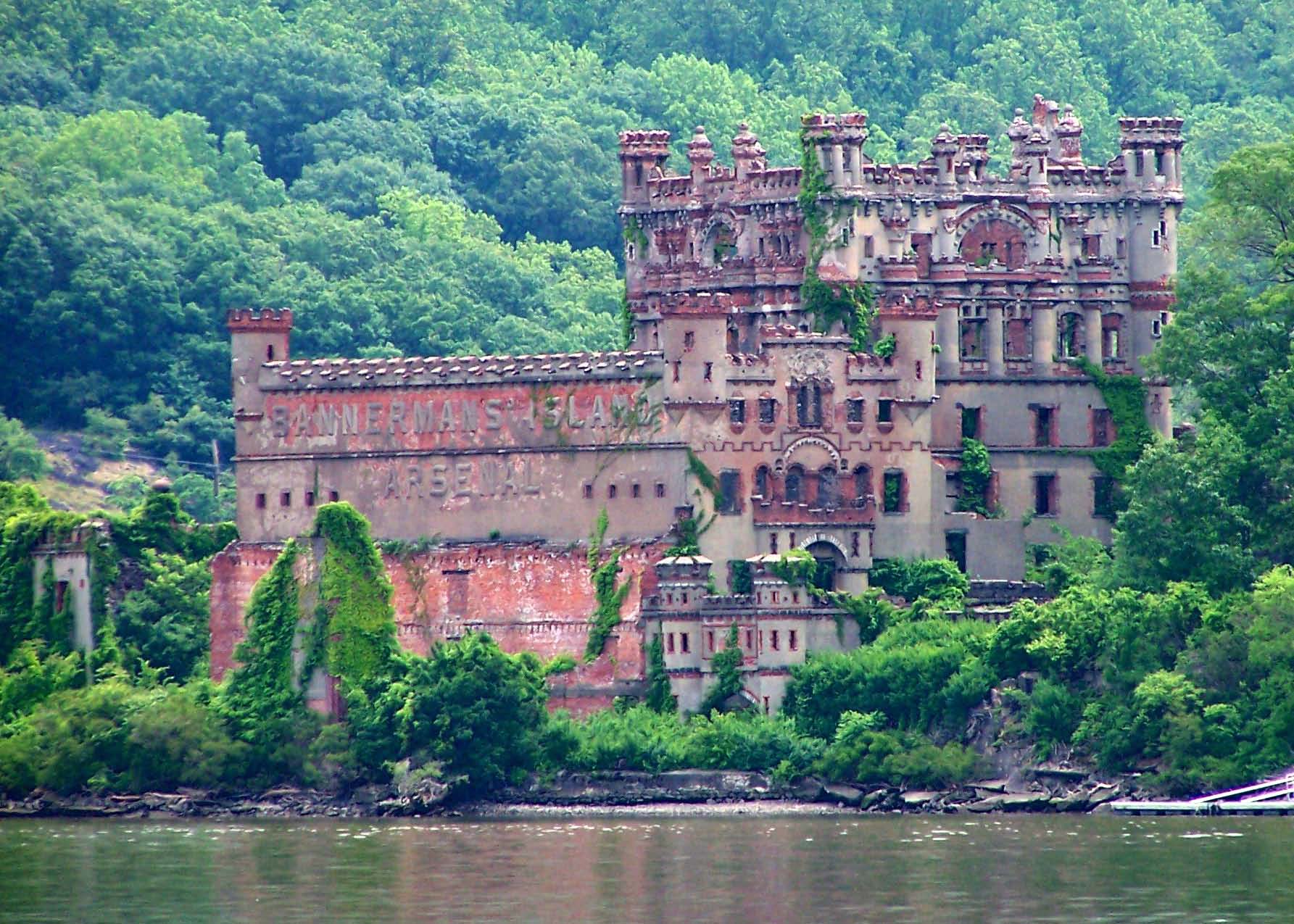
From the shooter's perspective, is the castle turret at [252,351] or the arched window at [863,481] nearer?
the arched window at [863,481]

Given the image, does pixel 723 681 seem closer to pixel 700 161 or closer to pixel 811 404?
pixel 811 404

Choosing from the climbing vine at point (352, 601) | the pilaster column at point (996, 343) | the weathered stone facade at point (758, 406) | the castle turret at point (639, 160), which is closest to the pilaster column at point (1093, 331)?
the weathered stone facade at point (758, 406)

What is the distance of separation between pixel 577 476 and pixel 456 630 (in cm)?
517

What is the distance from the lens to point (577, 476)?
136 metres

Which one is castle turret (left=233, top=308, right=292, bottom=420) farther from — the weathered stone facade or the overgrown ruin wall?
the overgrown ruin wall

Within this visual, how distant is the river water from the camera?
103188 millimetres

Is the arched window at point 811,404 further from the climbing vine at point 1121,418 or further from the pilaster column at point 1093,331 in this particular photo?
the pilaster column at point 1093,331

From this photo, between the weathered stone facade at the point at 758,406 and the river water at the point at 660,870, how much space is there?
10616 millimetres

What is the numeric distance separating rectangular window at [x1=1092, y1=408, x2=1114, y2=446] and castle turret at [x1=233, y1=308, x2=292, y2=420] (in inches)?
857

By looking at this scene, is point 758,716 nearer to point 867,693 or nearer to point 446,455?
point 867,693

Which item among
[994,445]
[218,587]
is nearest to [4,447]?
[218,587]

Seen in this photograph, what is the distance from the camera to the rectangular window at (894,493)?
135875mm

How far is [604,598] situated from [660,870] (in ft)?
76.7

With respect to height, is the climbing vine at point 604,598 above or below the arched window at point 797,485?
below
